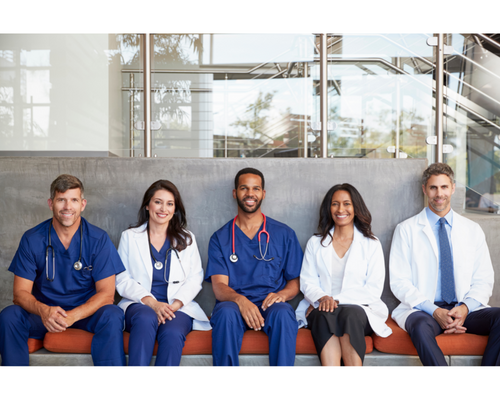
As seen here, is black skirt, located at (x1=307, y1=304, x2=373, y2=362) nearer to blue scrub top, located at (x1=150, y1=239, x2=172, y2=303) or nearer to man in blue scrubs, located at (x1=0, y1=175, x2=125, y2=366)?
blue scrub top, located at (x1=150, y1=239, x2=172, y2=303)

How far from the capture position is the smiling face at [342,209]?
9.39ft

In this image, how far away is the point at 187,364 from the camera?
248cm

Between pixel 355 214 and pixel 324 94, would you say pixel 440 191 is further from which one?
pixel 324 94

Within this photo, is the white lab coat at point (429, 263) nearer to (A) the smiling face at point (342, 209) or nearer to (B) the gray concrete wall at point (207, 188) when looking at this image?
(B) the gray concrete wall at point (207, 188)

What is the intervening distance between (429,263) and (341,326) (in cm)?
86

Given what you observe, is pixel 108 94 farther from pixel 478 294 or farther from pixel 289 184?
pixel 478 294

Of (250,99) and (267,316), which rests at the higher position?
(250,99)

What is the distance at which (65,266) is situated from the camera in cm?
266

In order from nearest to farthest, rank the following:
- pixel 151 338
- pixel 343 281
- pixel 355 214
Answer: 1. pixel 151 338
2. pixel 343 281
3. pixel 355 214

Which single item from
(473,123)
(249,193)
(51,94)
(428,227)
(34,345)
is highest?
(51,94)

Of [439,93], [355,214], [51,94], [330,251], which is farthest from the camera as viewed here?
[51,94]

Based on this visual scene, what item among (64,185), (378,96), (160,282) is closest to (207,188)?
(160,282)
